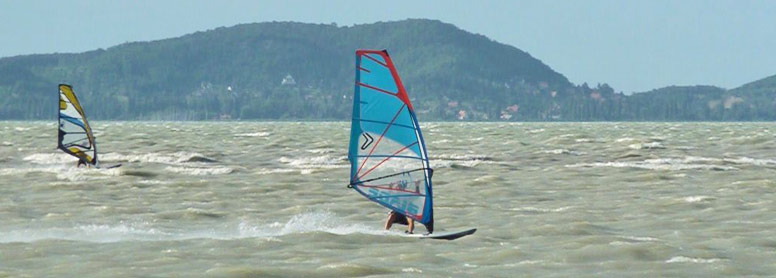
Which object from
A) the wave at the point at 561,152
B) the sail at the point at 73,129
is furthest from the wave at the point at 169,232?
the wave at the point at 561,152

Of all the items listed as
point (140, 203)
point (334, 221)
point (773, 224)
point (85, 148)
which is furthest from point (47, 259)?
point (85, 148)

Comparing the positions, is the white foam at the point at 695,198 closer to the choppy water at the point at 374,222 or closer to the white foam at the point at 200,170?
the choppy water at the point at 374,222

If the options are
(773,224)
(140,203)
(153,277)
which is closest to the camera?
(153,277)

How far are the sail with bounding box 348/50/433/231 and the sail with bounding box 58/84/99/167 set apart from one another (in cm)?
2598

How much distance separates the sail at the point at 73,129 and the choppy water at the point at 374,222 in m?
0.89

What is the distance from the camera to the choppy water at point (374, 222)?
18.8 m

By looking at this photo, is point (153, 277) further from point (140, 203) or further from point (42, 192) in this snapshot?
point (42, 192)

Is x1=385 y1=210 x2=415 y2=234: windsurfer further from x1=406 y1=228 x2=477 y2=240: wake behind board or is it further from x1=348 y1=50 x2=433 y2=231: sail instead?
x1=348 y1=50 x2=433 y2=231: sail

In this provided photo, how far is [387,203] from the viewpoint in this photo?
2172cm

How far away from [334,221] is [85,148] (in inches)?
867

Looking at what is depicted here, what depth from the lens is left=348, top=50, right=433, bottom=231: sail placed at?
67.6 ft

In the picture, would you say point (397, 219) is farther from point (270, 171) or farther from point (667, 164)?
point (667, 164)

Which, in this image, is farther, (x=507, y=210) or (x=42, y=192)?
(x=42, y=192)

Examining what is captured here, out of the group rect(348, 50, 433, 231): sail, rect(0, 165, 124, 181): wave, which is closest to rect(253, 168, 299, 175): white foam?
rect(0, 165, 124, 181): wave
